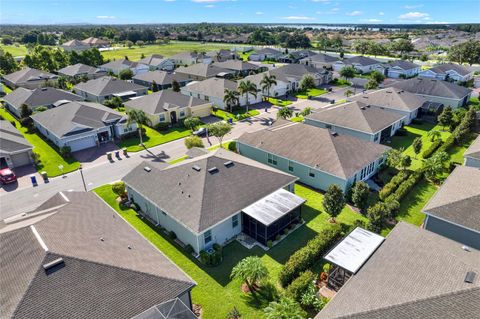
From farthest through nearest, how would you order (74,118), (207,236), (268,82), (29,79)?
(29,79) < (268,82) < (74,118) < (207,236)

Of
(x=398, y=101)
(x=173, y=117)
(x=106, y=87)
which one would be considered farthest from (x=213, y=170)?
(x=106, y=87)

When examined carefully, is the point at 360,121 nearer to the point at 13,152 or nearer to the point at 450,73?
the point at 13,152

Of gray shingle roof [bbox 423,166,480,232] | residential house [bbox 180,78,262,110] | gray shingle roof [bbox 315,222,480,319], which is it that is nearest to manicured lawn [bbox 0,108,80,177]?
residential house [bbox 180,78,262,110]

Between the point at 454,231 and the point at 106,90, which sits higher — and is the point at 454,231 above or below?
below

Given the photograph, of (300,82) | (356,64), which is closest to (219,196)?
(300,82)

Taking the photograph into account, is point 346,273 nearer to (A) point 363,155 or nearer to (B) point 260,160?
(A) point 363,155

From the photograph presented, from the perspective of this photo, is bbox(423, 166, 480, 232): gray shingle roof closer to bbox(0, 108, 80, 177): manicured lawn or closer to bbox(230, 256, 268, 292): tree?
bbox(230, 256, 268, 292): tree
